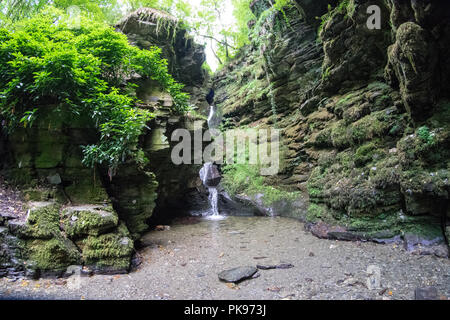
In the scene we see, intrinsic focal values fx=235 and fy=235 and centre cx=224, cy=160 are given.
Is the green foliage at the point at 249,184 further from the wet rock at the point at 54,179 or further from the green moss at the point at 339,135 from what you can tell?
the wet rock at the point at 54,179

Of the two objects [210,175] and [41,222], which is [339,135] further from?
[41,222]

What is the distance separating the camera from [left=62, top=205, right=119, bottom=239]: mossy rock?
14.3 ft

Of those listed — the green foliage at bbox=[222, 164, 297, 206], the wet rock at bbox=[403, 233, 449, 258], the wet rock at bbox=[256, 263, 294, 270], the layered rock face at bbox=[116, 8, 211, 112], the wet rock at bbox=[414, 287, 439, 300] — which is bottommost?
the wet rock at bbox=[256, 263, 294, 270]

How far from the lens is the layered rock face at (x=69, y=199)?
155 inches

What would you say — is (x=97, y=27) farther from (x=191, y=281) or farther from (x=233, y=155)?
(x=233, y=155)

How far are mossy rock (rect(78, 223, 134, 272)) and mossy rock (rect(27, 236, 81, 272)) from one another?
0.20m

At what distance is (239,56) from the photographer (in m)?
16.6

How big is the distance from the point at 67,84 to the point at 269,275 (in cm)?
552

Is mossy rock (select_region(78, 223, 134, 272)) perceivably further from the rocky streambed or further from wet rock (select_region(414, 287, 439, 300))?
→ wet rock (select_region(414, 287, 439, 300))

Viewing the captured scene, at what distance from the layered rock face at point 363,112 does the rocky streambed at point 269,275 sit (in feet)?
2.99

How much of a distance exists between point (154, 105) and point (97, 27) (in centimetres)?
260

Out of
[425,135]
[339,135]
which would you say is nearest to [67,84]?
[339,135]

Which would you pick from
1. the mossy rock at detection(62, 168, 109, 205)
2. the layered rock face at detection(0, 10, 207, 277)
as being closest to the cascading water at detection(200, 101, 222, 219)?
the layered rock face at detection(0, 10, 207, 277)
